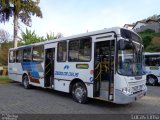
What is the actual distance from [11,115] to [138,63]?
5067 millimetres

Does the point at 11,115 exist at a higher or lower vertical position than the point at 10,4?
lower

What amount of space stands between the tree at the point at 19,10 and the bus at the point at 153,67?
987 centimetres

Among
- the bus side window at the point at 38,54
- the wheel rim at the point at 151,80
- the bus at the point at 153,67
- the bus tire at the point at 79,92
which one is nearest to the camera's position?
the bus tire at the point at 79,92

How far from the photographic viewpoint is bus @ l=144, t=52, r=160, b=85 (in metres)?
18.0

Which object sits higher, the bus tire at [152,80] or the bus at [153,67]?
the bus at [153,67]

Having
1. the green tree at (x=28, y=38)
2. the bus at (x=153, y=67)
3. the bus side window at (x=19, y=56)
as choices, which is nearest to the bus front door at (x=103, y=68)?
the bus side window at (x=19, y=56)

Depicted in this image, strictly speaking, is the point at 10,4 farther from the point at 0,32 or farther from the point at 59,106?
the point at 0,32

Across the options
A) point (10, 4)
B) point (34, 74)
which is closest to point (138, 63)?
point (34, 74)

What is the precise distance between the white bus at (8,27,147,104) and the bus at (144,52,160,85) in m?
8.68

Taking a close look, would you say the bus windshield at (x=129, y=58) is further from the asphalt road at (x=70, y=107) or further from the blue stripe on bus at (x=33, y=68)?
the blue stripe on bus at (x=33, y=68)

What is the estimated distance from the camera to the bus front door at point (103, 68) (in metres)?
8.81

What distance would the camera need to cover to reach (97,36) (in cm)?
929

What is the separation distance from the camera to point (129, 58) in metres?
8.86

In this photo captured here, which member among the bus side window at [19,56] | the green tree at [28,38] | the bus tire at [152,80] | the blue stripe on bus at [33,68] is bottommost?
the bus tire at [152,80]
